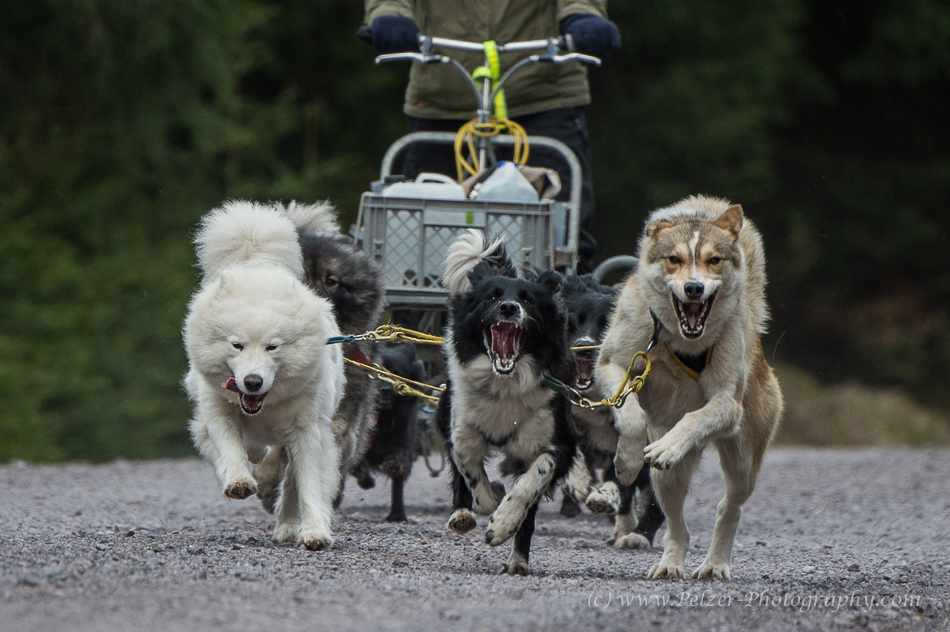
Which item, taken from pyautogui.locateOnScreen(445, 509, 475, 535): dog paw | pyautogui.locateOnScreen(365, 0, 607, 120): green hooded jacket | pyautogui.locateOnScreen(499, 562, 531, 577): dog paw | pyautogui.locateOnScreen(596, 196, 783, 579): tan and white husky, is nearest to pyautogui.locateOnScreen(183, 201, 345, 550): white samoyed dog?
pyautogui.locateOnScreen(445, 509, 475, 535): dog paw

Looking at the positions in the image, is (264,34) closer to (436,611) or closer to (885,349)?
(885,349)

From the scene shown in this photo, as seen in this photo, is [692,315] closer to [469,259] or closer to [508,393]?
[508,393]

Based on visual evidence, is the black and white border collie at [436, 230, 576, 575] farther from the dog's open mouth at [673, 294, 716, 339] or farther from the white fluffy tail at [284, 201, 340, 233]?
the white fluffy tail at [284, 201, 340, 233]

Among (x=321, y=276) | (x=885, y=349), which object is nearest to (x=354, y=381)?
(x=321, y=276)

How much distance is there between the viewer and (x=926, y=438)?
16.0 metres

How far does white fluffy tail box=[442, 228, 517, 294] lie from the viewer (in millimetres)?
5406

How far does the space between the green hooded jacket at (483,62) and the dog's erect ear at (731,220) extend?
8.05 ft

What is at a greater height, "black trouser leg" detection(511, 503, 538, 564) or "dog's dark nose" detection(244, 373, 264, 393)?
"dog's dark nose" detection(244, 373, 264, 393)

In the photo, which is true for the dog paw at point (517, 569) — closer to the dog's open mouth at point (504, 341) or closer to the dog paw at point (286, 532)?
the dog's open mouth at point (504, 341)

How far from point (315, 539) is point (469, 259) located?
139cm

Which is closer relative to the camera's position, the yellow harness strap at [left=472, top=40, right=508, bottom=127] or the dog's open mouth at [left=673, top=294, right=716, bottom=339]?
the dog's open mouth at [left=673, top=294, right=716, bottom=339]

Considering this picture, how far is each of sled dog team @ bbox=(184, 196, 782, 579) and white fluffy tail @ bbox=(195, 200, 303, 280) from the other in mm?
54

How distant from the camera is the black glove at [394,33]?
6625mm

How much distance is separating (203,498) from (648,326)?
4.22 m
